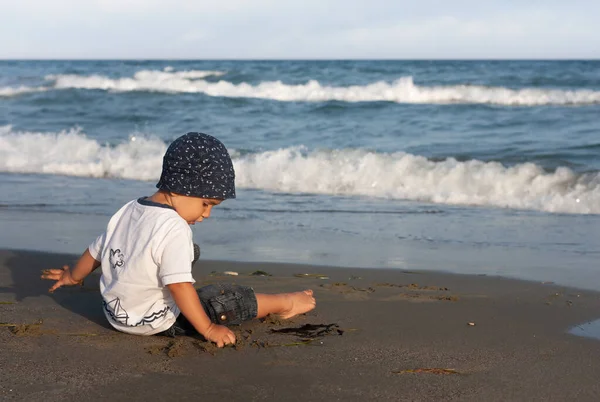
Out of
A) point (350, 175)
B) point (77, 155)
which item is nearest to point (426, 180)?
point (350, 175)

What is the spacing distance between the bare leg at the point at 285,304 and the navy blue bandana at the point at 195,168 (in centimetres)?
64

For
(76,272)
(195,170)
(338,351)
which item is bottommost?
(338,351)

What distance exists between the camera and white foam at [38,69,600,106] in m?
20.4

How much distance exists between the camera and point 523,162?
33.6 ft

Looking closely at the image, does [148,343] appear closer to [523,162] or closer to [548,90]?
[523,162]

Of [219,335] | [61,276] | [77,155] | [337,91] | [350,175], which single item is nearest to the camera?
[219,335]

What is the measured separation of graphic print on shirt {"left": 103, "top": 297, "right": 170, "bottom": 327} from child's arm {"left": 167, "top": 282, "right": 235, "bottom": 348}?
0.16 metres

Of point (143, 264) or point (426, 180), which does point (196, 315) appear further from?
point (426, 180)

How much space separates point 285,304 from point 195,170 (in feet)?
2.95

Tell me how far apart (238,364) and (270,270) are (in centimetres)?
188

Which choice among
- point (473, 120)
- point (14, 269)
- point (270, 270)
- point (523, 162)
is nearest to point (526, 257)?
point (270, 270)

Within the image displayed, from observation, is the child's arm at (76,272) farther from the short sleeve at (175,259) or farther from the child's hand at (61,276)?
the short sleeve at (175,259)

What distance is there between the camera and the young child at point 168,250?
3.11 m

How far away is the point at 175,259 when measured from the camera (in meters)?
3.09
